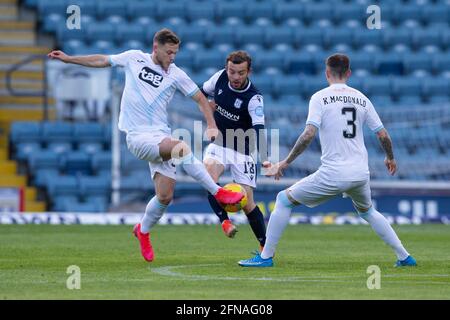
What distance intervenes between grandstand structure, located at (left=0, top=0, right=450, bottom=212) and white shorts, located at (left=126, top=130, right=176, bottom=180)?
9.85 m

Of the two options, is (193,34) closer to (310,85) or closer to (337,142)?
(310,85)

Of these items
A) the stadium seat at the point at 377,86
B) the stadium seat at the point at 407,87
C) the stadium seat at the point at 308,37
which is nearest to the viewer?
the stadium seat at the point at 377,86

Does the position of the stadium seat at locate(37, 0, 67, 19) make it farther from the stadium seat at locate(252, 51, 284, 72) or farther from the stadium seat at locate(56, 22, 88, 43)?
the stadium seat at locate(252, 51, 284, 72)

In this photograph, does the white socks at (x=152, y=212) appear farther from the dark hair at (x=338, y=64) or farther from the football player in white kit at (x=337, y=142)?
the dark hair at (x=338, y=64)

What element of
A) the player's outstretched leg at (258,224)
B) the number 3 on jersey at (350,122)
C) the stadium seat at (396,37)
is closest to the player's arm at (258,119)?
the player's outstretched leg at (258,224)

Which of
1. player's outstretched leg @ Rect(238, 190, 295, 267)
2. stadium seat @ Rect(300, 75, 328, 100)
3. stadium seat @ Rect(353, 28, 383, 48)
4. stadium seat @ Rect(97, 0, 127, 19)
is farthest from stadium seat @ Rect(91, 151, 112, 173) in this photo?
player's outstretched leg @ Rect(238, 190, 295, 267)

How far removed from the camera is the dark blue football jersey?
1270cm

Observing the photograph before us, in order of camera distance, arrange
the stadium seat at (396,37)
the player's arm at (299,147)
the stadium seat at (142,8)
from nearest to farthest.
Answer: the player's arm at (299,147) → the stadium seat at (142,8) → the stadium seat at (396,37)

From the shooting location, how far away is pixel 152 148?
11.8 metres

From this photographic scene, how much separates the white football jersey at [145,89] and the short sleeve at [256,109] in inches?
32.1

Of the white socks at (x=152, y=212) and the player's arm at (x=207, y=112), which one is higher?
the player's arm at (x=207, y=112)

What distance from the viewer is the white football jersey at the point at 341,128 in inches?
443

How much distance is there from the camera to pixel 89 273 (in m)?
10.9
